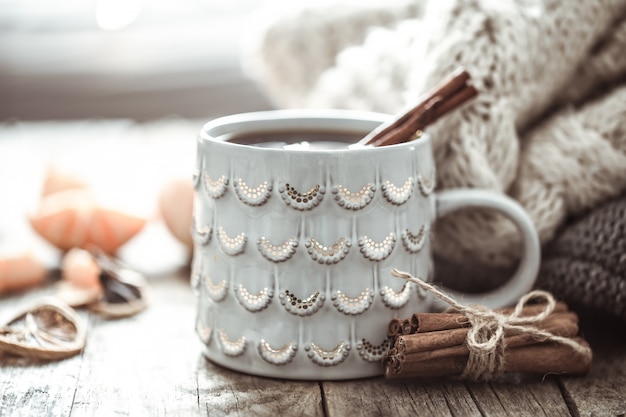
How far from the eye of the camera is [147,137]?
5.10 feet

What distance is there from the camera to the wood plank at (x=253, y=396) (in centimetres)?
56

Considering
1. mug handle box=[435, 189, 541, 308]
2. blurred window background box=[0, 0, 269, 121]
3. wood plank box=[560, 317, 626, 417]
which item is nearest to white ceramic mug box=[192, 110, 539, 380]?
mug handle box=[435, 189, 541, 308]

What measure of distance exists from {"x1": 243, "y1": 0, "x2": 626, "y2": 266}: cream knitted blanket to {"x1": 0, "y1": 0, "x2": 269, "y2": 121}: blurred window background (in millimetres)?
1163

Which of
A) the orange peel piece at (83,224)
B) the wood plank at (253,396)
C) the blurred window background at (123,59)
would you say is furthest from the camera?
the blurred window background at (123,59)

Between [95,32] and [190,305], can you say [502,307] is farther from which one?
[95,32]

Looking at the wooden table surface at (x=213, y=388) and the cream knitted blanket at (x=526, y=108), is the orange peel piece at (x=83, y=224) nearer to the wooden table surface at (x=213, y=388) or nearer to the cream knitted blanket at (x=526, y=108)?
the wooden table surface at (x=213, y=388)

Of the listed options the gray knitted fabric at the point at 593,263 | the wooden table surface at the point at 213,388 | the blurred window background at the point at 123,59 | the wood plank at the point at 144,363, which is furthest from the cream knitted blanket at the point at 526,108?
the blurred window background at the point at 123,59

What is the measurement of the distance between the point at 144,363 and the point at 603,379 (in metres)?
0.36

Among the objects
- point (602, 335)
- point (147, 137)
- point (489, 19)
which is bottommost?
point (147, 137)

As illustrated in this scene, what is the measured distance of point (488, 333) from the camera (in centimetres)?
60

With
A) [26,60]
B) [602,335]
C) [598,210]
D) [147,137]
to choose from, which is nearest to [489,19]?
[598,210]

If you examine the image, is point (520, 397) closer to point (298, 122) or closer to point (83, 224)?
point (298, 122)

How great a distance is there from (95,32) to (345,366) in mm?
1455

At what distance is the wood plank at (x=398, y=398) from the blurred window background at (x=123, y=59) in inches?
53.3
